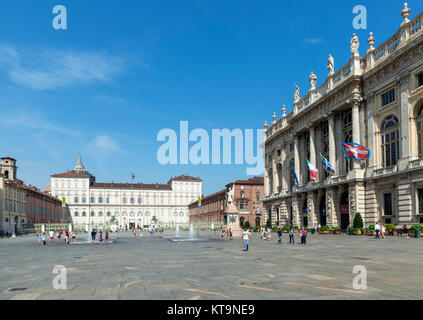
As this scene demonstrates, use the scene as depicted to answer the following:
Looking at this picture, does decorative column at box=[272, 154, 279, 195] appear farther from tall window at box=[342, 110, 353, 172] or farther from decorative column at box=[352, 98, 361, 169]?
decorative column at box=[352, 98, 361, 169]

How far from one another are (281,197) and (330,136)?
2051 cm

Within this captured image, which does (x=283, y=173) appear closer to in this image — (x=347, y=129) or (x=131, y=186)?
(x=347, y=129)

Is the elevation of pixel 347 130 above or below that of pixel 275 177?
above

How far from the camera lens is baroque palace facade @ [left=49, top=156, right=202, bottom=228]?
152875mm

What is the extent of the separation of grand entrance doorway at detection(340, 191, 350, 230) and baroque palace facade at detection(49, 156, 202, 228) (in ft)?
367

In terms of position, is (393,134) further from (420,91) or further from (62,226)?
(62,226)

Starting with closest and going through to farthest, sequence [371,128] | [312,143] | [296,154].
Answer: [371,128] < [312,143] < [296,154]

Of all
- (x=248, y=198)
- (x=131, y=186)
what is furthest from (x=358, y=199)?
(x=131, y=186)

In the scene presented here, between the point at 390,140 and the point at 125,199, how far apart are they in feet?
432

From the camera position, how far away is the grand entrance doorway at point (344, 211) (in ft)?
148

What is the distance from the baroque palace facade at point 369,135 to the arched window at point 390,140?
98 millimetres

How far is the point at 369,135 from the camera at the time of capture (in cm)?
4144

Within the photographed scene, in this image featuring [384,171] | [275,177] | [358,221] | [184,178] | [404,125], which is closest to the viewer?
[404,125]

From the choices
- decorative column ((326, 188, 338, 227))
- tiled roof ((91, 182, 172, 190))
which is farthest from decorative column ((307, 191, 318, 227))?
tiled roof ((91, 182, 172, 190))
